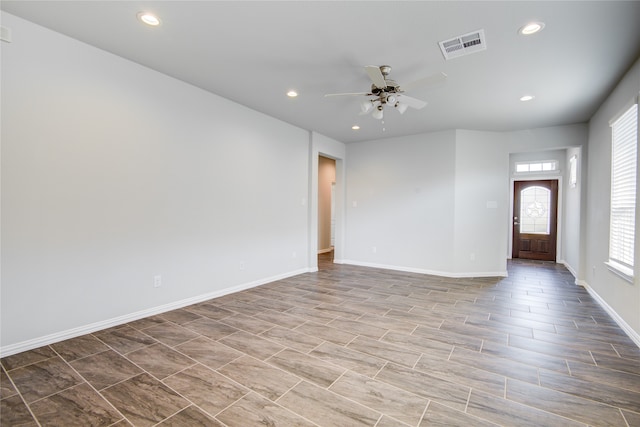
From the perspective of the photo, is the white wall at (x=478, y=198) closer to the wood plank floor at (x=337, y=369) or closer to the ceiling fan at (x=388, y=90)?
the wood plank floor at (x=337, y=369)

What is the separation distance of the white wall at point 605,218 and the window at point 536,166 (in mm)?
2578

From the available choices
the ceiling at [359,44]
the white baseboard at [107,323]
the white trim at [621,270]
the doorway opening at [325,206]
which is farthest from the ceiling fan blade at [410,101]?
the doorway opening at [325,206]

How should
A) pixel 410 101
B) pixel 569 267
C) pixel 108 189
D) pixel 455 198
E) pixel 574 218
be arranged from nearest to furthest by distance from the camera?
pixel 108 189, pixel 410 101, pixel 455 198, pixel 574 218, pixel 569 267

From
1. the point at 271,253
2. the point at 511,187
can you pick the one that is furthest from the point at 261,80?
the point at 511,187

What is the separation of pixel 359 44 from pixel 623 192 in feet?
10.7

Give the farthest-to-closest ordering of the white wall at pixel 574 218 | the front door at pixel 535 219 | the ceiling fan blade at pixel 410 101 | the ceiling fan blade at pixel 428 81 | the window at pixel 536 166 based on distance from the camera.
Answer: the front door at pixel 535 219, the window at pixel 536 166, the white wall at pixel 574 218, the ceiling fan blade at pixel 410 101, the ceiling fan blade at pixel 428 81

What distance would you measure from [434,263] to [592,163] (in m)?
2.82

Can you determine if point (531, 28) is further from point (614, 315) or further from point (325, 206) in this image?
point (325, 206)

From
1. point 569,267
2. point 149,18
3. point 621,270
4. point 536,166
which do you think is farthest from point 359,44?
point 536,166

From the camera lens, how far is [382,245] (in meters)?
6.27

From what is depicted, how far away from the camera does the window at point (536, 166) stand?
23.2 ft

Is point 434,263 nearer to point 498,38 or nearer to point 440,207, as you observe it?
point 440,207

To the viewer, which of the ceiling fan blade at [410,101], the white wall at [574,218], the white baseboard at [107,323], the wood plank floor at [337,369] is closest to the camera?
the wood plank floor at [337,369]

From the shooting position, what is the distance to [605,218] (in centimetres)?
379
